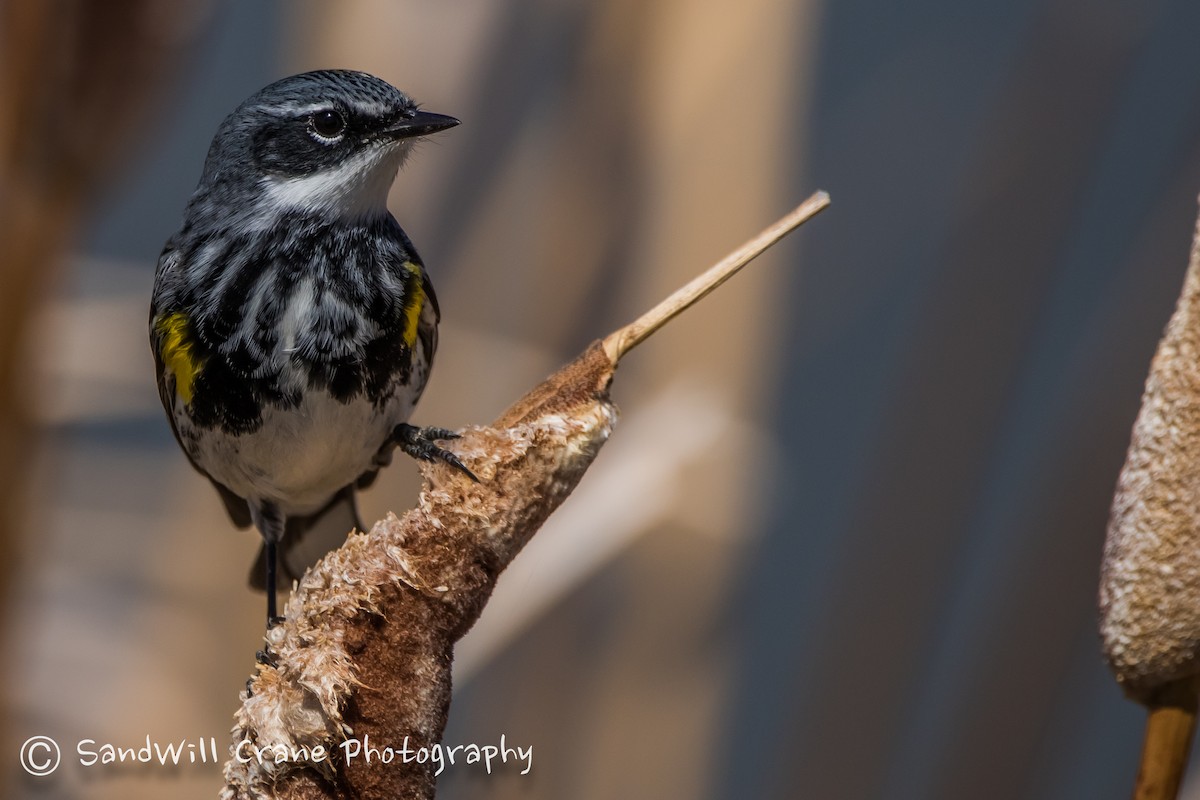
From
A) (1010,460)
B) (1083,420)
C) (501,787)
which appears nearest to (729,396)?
(1083,420)

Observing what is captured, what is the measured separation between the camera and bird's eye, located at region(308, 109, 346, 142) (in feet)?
4.58

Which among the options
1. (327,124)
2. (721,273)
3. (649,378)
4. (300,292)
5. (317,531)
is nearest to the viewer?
(721,273)

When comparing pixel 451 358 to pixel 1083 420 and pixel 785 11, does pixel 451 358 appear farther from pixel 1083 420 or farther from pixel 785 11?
pixel 1083 420

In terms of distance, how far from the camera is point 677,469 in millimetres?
1530

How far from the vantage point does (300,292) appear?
1.30 metres

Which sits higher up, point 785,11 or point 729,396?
point 785,11

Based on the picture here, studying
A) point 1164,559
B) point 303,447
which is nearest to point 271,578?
point 303,447

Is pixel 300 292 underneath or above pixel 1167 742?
above

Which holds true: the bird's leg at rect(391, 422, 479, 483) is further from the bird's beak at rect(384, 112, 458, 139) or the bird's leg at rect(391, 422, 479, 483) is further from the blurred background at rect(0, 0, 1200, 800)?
the bird's beak at rect(384, 112, 458, 139)

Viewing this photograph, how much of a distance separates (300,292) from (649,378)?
48 cm

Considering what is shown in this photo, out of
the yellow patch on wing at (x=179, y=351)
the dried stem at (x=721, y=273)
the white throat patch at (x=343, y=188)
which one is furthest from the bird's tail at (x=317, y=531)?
the dried stem at (x=721, y=273)

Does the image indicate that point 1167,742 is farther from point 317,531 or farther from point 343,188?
point 317,531

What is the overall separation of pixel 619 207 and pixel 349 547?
78 cm

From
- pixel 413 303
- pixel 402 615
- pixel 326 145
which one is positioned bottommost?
pixel 402 615
